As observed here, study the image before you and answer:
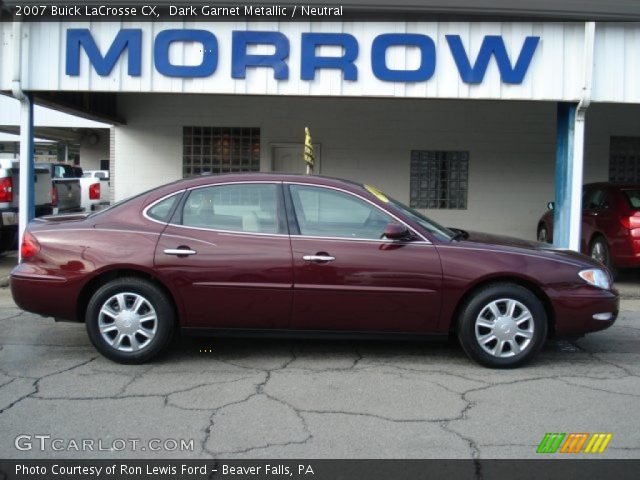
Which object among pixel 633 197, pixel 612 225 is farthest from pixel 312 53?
pixel 633 197

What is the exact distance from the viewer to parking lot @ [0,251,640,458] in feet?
13.3

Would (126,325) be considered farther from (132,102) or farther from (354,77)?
Answer: (132,102)

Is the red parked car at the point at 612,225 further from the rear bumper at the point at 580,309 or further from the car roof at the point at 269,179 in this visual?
the car roof at the point at 269,179

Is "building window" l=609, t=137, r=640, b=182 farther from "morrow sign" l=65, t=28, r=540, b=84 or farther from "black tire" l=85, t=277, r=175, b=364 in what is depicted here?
"black tire" l=85, t=277, r=175, b=364

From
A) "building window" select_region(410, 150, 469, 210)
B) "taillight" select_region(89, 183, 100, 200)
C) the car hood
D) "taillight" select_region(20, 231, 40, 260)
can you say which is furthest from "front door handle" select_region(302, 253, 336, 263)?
"taillight" select_region(89, 183, 100, 200)

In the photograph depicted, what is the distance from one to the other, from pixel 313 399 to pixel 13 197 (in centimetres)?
753

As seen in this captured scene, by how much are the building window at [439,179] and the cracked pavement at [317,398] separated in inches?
289

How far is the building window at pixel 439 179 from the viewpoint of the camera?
13.7 metres

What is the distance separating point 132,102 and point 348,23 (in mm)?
6007

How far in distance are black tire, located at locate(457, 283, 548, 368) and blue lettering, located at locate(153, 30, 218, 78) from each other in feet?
17.7

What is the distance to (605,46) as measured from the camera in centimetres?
919

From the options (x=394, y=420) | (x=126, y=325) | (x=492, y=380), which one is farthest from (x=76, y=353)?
(x=492, y=380)

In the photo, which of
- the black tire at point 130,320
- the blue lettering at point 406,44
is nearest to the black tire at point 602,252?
the blue lettering at point 406,44
